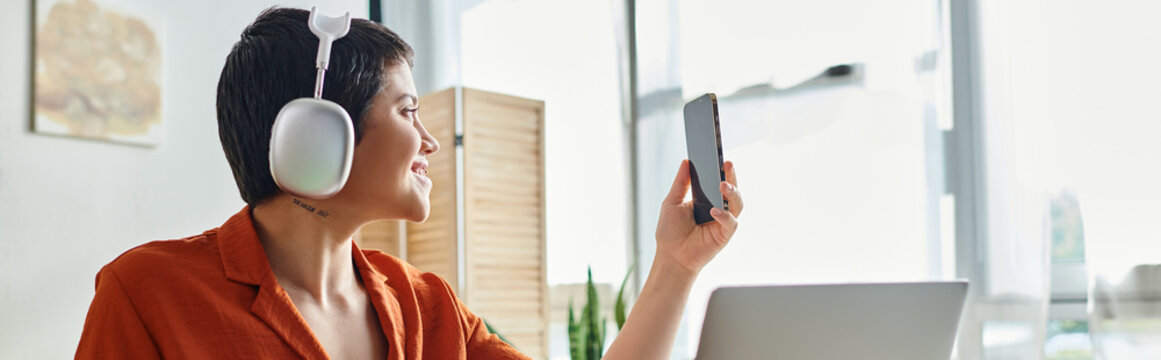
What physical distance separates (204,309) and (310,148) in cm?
20

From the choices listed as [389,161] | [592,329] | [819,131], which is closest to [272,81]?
[389,161]

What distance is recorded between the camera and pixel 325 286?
1021mm

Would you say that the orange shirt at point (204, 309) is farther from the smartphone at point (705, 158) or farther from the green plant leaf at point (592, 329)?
the green plant leaf at point (592, 329)

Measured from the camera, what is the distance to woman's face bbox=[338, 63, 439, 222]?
3.27 feet

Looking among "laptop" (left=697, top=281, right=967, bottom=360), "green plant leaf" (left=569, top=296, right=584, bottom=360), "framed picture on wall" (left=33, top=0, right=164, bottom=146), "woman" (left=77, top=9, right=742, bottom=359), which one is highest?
"framed picture on wall" (left=33, top=0, right=164, bottom=146)

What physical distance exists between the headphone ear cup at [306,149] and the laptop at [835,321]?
1.79ft

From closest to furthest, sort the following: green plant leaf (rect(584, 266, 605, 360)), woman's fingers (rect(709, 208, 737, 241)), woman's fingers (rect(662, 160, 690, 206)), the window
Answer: woman's fingers (rect(709, 208, 737, 241)), woman's fingers (rect(662, 160, 690, 206)), the window, green plant leaf (rect(584, 266, 605, 360))

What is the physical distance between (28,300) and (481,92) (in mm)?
1496

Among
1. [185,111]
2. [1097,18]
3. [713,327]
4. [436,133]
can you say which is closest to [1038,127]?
[1097,18]

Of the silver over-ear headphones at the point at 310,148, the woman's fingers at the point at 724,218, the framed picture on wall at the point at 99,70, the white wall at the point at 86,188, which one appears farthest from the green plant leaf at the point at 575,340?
the silver over-ear headphones at the point at 310,148

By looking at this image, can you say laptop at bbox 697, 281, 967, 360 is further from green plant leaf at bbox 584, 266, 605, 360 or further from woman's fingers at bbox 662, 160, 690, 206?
green plant leaf at bbox 584, 266, 605, 360

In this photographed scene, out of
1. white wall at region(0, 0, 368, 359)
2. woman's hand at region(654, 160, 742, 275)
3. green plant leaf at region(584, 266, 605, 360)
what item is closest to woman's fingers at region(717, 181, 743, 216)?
woman's hand at region(654, 160, 742, 275)

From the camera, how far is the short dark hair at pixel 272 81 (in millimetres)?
930

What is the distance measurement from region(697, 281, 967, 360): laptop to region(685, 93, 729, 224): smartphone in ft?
0.42
